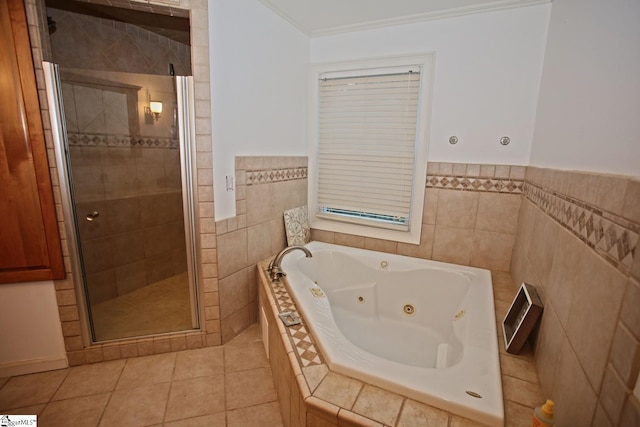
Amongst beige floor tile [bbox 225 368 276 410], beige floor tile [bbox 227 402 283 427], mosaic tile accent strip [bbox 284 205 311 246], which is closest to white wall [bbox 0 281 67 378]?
beige floor tile [bbox 225 368 276 410]

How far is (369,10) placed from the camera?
2061 mm

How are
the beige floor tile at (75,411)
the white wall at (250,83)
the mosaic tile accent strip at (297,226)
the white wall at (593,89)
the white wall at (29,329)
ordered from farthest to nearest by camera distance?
1. the mosaic tile accent strip at (297,226)
2. the white wall at (250,83)
3. the white wall at (29,329)
4. the beige floor tile at (75,411)
5. the white wall at (593,89)

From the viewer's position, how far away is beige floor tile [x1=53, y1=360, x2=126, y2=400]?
1.59 meters

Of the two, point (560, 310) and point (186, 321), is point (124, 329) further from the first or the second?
point (560, 310)

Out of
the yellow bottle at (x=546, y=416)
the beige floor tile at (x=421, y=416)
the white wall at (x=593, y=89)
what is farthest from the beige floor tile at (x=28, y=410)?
the white wall at (x=593, y=89)

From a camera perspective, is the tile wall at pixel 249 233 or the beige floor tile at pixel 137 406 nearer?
A: the beige floor tile at pixel 137 406

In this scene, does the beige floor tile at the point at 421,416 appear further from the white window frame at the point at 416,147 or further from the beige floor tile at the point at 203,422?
the white window frame at the point at 416,147

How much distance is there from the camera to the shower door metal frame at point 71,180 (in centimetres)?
154

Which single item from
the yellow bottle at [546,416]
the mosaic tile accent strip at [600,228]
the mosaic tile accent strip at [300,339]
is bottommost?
the mosaic tile accent strip at [300,339]

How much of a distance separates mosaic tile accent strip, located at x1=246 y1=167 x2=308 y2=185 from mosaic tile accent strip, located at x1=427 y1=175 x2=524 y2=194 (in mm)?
1108

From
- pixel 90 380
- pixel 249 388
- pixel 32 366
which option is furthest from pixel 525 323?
Answer: pixel 32 366

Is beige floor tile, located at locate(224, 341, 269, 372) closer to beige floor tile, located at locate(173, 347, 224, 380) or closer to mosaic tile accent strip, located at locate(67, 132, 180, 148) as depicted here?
beige floor tile, located at locate(173, 347, 224, 380)

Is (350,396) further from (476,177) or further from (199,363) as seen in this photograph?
(476,177)

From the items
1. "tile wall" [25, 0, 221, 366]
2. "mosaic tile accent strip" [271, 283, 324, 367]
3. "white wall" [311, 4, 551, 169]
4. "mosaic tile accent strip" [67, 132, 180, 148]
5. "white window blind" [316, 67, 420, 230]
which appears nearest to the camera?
"mosaic tile accent strip" [271, 283, 324, 367]
